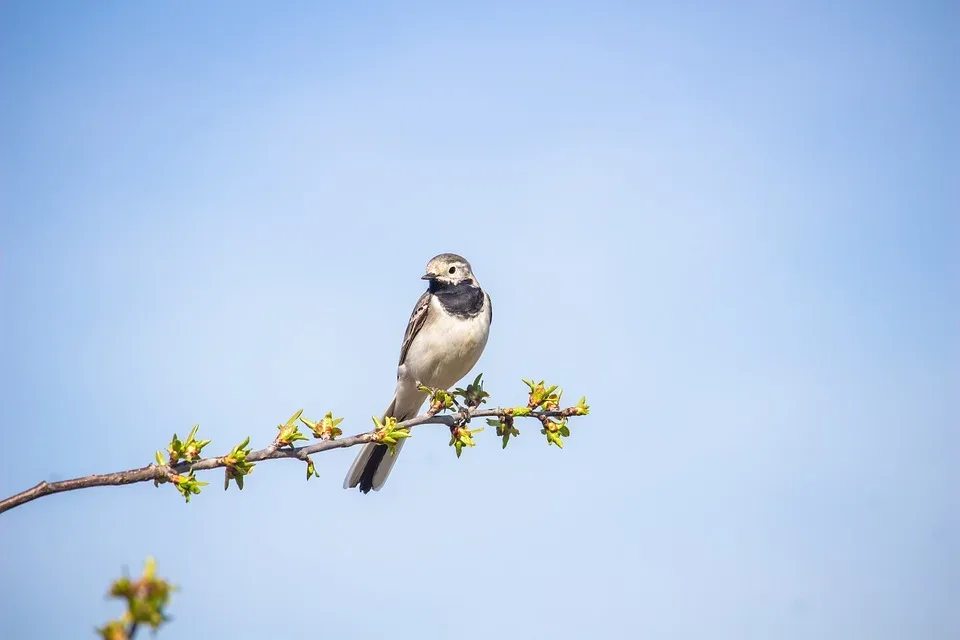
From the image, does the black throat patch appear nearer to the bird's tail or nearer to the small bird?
the small bird

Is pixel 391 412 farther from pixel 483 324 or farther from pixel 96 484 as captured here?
pixel 96 484

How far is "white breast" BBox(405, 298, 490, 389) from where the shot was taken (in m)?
9.75

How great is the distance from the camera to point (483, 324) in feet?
32.6

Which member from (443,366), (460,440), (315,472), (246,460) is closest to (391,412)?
(443,366)

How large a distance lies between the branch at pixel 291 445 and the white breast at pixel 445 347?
198 cm

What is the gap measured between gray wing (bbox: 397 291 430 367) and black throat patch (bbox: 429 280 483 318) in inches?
6.6

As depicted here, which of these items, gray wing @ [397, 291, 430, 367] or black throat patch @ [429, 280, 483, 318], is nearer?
black throat patch @ [429, 280, 483, 318]

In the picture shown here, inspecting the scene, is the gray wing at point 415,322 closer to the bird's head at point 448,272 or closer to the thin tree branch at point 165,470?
Answer: the bird's head at point 448,272

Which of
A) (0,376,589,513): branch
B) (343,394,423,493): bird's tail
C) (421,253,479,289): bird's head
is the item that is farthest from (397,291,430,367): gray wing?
(0,376,589,513): branch

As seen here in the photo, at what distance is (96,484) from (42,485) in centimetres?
27

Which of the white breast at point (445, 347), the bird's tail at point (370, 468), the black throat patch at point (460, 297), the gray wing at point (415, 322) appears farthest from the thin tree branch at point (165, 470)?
the gray wing at point (415, 322)

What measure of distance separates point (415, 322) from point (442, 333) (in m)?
0.71

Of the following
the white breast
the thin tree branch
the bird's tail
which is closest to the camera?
the thin tree branch

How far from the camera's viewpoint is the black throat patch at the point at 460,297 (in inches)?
393
